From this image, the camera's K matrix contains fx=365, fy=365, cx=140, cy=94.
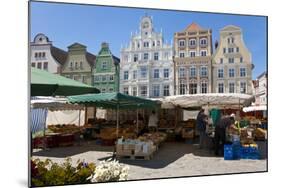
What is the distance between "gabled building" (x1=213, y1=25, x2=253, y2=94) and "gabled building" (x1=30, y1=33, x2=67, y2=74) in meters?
4.13

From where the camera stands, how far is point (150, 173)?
6.53 meters

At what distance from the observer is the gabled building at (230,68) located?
926 cm

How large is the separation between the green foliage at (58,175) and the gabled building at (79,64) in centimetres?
250

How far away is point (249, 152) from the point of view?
26.6 feet

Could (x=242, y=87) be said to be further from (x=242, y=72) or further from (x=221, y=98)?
(x=221, y=98)

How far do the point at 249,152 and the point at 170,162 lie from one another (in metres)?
1.88

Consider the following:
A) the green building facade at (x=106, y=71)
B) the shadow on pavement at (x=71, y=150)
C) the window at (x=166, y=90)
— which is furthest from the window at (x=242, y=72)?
the shadow on pavement at (x=71, y=150)

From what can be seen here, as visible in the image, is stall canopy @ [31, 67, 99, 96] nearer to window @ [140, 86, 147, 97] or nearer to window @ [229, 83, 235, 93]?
window @ [140, 86, 147, 97]

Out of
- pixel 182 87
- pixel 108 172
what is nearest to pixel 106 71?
pixel 182 87

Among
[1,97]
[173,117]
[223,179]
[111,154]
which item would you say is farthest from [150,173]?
[173,117]

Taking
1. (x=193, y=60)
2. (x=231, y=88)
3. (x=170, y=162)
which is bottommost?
(x=170, y=162)

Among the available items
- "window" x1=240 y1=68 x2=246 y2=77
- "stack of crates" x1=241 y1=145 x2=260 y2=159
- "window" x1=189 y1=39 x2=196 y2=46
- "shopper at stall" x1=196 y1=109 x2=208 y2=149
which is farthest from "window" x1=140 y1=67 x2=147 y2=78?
"stack of crates" x1=241 y1=145 x2=260 y2=159

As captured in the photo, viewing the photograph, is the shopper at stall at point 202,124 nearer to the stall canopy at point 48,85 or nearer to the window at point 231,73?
the window at point 231,73

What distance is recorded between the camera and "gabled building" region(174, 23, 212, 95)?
9938 mm
